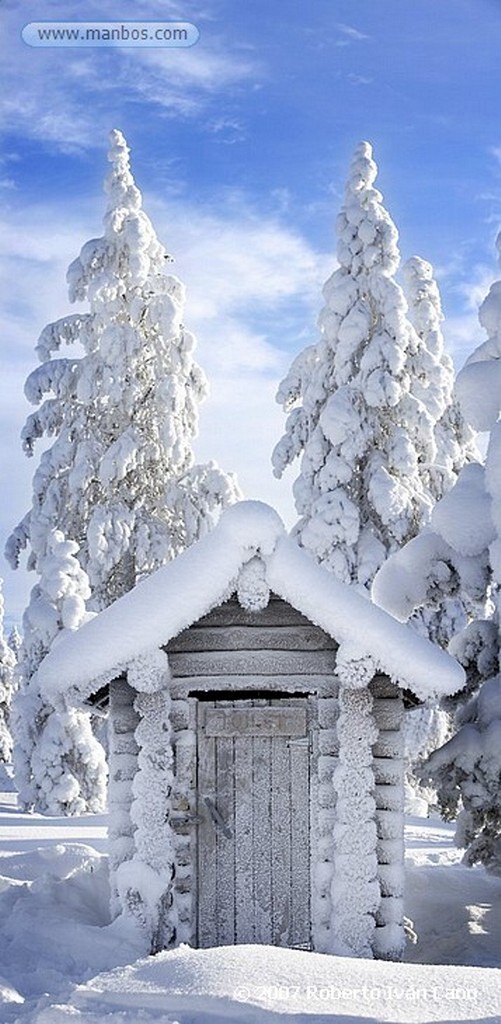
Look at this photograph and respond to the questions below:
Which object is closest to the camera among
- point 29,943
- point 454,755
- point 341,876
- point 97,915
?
point 29,943

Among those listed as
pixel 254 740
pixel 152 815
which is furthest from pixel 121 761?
pixel 254 740

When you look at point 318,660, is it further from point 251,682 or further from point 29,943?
point 29,943

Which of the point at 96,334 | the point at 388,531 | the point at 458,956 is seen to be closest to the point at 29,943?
the point at 458,956

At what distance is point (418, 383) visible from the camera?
24.8 meters

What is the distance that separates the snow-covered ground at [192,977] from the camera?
626 cm

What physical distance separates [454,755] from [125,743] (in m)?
3.64

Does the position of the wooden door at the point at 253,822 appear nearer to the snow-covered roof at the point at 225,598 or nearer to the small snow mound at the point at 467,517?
the snow-covered roof at the point at 225,598

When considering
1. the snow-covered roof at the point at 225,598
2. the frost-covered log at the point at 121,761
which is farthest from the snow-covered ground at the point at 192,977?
the snow-covered roof at the point at 225,598

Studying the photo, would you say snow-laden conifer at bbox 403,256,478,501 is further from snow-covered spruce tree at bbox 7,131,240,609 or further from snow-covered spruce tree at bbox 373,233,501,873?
snow-covered spruce tree at bbox 373,233,501,873

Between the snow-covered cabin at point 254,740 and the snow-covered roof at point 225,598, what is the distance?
0.01 meters

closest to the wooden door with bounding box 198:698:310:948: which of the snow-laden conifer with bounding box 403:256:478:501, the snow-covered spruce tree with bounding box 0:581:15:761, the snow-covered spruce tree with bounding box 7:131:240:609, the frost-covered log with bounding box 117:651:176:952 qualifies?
the frost-covered log with bounding box 117:651:176:952

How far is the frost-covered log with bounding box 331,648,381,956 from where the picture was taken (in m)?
9.59

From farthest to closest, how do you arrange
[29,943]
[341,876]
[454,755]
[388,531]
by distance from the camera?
1. [388,531]
2. [454,755]
3. [341,876]
4. [29,943]

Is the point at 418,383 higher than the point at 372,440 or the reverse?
higher
